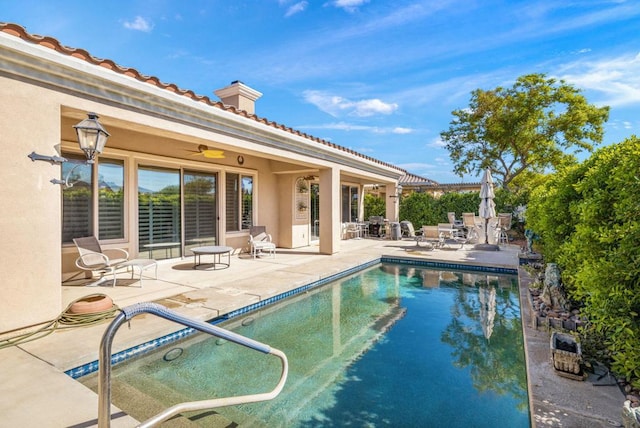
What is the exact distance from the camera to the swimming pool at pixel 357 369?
3342 millimetres

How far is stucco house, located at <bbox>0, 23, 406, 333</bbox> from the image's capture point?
170 inches

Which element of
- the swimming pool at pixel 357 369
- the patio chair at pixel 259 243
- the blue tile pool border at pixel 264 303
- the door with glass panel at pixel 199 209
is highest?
the door with glass panel at pixel 199 209

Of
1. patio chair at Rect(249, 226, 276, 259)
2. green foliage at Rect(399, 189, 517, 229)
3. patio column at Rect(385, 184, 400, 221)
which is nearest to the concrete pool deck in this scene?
patio chair at Rect(249, 226, 276, 259)

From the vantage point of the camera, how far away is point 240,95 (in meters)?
10.3

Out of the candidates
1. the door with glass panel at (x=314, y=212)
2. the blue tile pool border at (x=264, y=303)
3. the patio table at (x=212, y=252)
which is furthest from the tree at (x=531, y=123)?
the patio table at (x=212, y=252)

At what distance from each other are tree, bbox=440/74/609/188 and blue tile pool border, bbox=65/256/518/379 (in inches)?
512

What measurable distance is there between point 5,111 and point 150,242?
17.8 feet

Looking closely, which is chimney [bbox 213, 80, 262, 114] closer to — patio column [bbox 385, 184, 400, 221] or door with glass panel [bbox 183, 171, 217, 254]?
door with glass panel [bbox 183, 171, 217, 254]

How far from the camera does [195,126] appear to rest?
664cm

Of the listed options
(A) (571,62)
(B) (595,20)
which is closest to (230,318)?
(B) (595,20)

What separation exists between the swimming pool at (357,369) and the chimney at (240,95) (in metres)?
6.64

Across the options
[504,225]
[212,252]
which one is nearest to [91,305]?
[212,252]

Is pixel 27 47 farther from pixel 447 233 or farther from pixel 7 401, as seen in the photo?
pixel 447 233

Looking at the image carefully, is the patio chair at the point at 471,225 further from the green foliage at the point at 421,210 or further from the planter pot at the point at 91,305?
the planter pot at the point at 91,305
